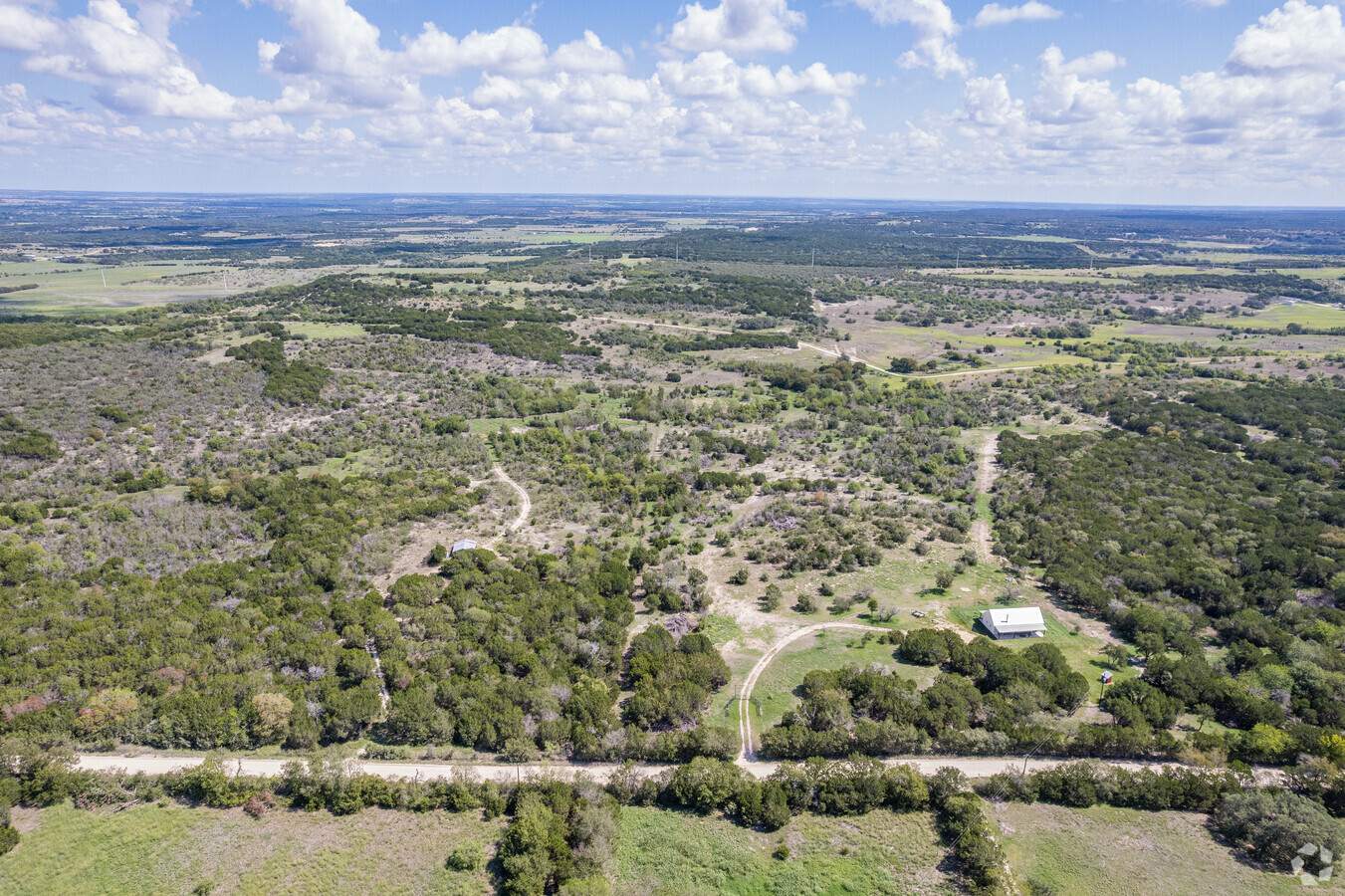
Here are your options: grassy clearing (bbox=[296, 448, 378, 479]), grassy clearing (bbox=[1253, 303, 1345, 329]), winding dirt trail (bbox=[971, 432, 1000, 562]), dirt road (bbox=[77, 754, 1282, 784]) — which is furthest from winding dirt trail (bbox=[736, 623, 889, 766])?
grassy clearing (bbox=[1253, 303, 1345, 329])

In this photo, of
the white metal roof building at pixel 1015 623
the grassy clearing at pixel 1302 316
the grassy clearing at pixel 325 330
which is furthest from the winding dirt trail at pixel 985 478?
the grassy clearing at pixel 1302 316

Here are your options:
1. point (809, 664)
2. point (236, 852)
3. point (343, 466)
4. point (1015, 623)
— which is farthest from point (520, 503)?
point (1015, 623)

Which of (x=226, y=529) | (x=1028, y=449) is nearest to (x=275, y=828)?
(x=226, y=529)

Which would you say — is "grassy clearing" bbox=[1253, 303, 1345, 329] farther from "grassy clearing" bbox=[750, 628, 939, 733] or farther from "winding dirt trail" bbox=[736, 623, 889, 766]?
"grassy clearing" bbox=[750, 628, 939, 733]

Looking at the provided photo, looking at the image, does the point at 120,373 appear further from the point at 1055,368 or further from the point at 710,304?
the point at 1055,368

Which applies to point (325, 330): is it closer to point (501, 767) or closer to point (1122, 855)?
point (501, 767)
